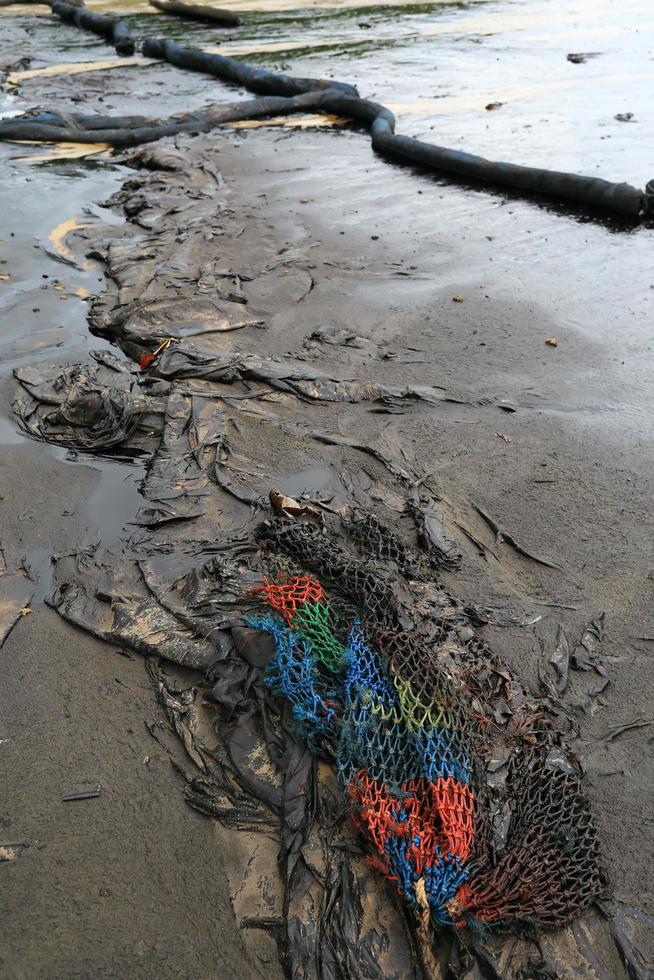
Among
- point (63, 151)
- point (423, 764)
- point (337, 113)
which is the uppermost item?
point (337, 113)

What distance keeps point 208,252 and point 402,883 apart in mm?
5767

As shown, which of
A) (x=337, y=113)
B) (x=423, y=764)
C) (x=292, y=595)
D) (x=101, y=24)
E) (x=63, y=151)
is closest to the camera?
(x=423, y=764)

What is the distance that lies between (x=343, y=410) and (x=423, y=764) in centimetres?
274

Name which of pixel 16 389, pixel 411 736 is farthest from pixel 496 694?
pixel 16 389

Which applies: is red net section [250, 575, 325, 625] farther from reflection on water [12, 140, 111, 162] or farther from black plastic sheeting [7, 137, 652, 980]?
reflection on water [12, 140, 111, 162]

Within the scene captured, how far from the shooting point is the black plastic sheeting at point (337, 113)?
7.68 metres

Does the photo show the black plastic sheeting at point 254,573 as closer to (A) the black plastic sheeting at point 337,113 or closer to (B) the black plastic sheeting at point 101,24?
(A) the black plastic sheeting at point 337,113

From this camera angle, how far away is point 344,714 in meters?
2.75

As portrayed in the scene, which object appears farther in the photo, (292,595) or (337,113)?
(337,113)

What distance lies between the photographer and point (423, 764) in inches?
98.8

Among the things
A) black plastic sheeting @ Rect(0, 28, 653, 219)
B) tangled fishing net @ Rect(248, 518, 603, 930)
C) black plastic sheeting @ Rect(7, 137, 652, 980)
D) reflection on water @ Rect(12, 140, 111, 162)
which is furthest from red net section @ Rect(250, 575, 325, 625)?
reflection on water @ Rect(12, 140, 111, 162)

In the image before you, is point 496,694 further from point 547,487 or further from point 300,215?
point 300,215

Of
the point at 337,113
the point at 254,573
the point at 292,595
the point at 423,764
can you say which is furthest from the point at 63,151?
the point at 423,764

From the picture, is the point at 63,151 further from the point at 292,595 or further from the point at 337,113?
the point at 292,595
